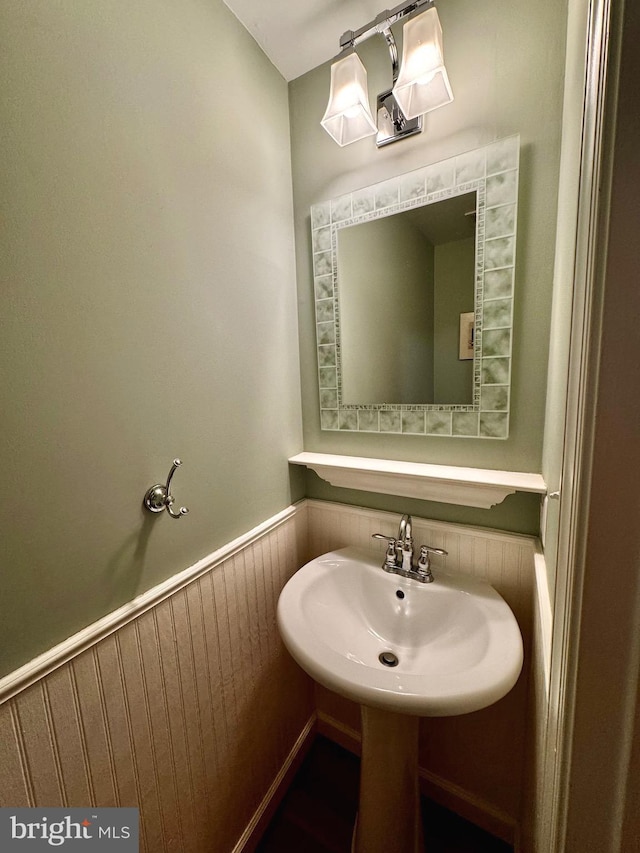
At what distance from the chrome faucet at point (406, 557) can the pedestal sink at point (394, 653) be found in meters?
0.02

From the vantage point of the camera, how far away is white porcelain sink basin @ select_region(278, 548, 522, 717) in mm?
592

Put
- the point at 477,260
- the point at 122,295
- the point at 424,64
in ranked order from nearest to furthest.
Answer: the point at 122,295 < the point at 424,64 < the point at 477,260

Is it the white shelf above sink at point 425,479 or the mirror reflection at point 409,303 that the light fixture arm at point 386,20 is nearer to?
the mirror reflection at point 409,303

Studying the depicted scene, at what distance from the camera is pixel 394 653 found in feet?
2.89

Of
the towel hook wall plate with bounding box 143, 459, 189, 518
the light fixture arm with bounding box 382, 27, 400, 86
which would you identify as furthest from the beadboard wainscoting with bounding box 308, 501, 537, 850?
the light fixture arm with bounding box 382, 27, 400, 86

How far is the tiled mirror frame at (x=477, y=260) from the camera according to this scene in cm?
83

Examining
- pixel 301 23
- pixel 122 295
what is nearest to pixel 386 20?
pixel 301 23

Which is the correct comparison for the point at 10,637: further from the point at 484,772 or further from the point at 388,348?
the point at 484,772

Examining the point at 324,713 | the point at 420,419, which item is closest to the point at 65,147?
the point at 420,419

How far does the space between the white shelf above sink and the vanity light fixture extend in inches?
37.1

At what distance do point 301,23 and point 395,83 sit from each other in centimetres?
36

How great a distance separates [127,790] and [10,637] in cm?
45

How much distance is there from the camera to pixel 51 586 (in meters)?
0.56

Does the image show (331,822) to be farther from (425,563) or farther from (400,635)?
(425,563)
